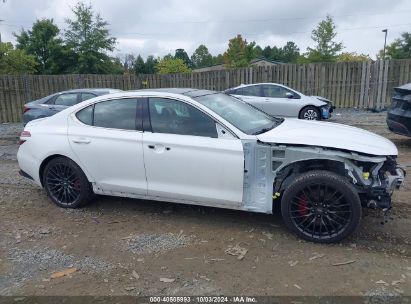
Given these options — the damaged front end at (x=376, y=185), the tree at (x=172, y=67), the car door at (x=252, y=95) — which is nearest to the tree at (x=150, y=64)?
the tree at (x=172, y=67)

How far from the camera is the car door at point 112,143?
4.67 meters

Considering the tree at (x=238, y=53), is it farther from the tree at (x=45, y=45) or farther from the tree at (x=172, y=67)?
the tree at (x=45, y=45)

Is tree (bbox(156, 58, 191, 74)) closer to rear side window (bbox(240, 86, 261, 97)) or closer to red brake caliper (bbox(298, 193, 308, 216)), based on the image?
rear side window (bbox(240, 86, 261, 97))

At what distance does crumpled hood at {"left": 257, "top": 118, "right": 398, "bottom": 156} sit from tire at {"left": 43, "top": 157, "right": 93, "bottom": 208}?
8.02ft

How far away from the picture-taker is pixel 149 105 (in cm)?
474

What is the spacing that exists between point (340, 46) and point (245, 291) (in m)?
34.8

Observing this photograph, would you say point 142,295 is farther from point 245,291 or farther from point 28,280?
point 28,280

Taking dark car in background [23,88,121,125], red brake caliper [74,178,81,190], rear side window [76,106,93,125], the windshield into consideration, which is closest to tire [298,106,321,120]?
A: dark car in background [23,88,121,125]

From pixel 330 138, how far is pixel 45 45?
34.4 meters

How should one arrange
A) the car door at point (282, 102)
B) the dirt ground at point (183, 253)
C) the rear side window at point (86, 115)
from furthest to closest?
the car door at point (282, 102), the rear side window at point (86, 115), the dirt ground at point (183, 253)

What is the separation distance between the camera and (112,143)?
4.74 m

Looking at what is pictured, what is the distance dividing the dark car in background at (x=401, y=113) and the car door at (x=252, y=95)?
5381 mm

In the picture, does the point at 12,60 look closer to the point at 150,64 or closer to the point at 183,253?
the point at 183,253

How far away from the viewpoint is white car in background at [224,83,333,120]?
12.6 meters
